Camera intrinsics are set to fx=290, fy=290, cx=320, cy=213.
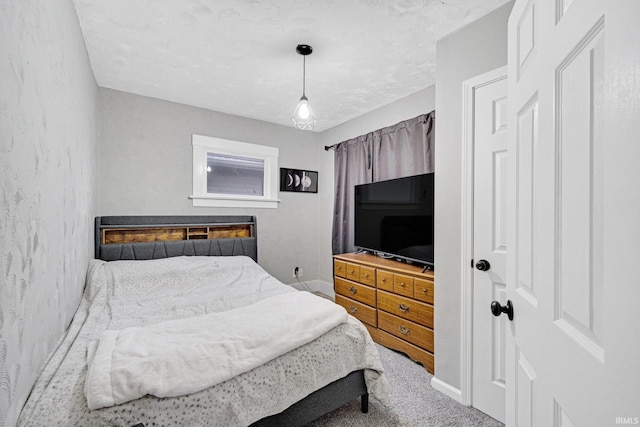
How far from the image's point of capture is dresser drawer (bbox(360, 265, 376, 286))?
2770mm

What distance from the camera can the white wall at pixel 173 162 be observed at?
2908 millimetres

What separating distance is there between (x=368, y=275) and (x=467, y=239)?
115cm

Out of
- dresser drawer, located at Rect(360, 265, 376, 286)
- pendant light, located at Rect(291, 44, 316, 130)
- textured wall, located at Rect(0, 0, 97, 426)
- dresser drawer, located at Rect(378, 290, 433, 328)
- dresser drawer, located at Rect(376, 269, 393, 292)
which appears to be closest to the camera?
textured wall, located at Rect(0, 0, 97, 426)

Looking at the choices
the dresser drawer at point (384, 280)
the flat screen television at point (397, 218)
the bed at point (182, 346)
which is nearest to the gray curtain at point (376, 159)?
the flat screen television at point (397, 218)

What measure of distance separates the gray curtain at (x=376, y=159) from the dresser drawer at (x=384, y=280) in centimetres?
107

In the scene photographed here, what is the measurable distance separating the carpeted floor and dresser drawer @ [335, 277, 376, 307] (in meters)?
0.78

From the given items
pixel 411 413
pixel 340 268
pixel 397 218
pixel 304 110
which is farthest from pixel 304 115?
pixel 411 413

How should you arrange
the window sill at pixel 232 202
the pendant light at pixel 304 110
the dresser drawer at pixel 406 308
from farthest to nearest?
the window sill at pixel 232 202 → the dresser drawer at pixel 406 308 → the pendant light at pixel 304 110

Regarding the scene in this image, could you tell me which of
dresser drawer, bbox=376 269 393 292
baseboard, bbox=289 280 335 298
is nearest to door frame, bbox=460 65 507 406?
dresser drawer, bbox=376 269 393 292

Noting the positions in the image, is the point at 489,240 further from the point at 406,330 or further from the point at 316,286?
the point at 316,286

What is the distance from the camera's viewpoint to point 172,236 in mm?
3174

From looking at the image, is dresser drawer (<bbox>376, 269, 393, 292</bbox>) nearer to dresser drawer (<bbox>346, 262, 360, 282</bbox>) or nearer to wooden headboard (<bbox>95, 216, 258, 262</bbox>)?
dresser drawer (<bbox>346, 262, 360, 282</bbox>)

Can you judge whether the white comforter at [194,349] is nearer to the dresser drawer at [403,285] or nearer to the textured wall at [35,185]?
the textured wall at [35,185]

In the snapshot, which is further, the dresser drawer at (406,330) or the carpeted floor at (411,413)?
the dresser drawer at (406,330)
